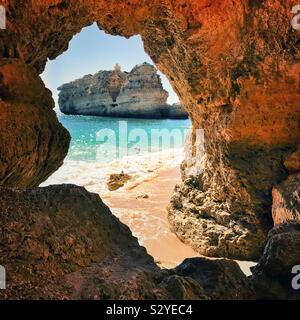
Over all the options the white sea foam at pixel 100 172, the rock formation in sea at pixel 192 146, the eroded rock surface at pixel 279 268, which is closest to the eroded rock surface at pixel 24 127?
the rock formation in sea at pixel 192 146

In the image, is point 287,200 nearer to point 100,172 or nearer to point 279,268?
point 279,268

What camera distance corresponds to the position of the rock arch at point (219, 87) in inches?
85.7

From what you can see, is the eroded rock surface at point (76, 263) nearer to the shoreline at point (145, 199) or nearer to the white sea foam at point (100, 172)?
the shoreline at point (145, 199)

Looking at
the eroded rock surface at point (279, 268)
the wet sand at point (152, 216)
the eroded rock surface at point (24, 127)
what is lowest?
the wet sand at point (152, 216)

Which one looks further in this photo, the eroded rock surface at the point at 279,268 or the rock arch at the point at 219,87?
the rock arch at the point at 219,87

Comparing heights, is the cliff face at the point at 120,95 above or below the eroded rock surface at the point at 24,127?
above

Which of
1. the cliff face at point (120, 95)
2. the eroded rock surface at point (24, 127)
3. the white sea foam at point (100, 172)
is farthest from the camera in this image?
the cliff face at point (120, 95)

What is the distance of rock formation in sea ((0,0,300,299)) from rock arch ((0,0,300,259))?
1cm

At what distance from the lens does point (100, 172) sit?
30.1ft

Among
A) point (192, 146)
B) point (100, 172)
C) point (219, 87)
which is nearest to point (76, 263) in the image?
point (219, 87)

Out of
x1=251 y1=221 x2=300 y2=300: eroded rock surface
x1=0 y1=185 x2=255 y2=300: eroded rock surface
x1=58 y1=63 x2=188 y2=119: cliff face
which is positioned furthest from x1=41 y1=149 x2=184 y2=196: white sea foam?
x1=58 y1=63 x2=188 y2=119: cliff face

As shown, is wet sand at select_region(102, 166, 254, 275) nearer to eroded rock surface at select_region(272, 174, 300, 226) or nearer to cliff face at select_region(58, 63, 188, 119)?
eroded rock surface at select_region(272, 174, 300, 226)

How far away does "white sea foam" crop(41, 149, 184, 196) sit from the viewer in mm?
7406

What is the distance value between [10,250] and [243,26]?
3270 mm
